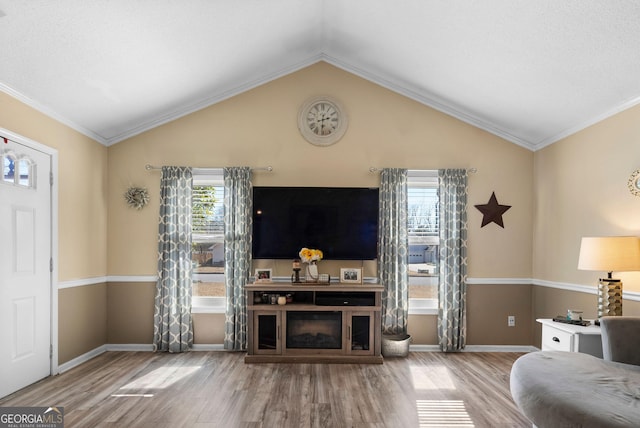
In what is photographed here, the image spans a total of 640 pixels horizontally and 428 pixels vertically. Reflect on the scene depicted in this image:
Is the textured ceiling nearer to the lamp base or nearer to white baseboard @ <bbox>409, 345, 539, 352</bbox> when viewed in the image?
the lamp base

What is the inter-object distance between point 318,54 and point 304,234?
2.20m

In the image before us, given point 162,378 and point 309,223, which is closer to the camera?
point 162,378

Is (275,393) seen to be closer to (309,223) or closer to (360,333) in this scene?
(360,333)

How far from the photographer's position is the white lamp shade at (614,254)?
3.11 meters

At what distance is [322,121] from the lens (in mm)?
4832

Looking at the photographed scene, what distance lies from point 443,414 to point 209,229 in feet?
10.6

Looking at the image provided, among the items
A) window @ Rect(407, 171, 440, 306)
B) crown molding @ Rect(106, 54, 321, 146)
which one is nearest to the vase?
window @ Rect(407, 171, 440, 306)

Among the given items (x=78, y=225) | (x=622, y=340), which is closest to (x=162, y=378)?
(x=78, y=225)

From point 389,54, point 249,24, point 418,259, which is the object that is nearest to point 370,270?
point 418,259

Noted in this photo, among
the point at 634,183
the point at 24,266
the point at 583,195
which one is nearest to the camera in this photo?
the point at 634,183

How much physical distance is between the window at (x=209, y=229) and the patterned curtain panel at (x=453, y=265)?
2.69m

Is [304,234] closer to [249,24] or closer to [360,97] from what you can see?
[360,97]

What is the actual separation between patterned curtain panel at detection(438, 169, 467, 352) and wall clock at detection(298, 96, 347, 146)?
4.81 feet

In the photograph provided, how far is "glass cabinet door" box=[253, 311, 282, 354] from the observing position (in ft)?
14.0
